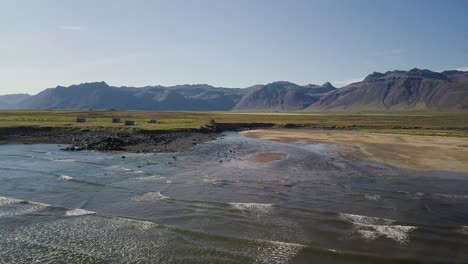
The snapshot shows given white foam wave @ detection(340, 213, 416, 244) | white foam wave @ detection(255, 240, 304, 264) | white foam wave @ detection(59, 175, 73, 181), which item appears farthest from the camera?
white foam wave @ detection(59, 175, 73, 181)

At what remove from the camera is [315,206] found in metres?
27.7

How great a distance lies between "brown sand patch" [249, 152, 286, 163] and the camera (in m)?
51.6

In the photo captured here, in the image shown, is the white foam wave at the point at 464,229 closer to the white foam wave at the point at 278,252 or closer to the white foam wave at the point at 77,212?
the white foam wave at the point at 278,252

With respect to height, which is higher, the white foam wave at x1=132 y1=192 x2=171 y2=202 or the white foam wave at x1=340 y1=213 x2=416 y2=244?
the white foam wave at x1=340 y1=213 x2=416 y2=244

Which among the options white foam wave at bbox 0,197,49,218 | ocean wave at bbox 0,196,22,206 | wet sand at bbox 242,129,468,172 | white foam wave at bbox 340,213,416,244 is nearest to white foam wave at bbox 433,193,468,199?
white foam wave at bbox 340,213,416,244

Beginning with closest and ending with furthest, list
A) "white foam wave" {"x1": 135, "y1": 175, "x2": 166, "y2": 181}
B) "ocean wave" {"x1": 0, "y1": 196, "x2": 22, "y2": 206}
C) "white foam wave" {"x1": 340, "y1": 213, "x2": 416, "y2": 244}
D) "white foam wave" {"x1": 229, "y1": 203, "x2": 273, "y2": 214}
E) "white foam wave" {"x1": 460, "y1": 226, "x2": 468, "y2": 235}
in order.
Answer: "white foam wave" {"x1": 340, "y1": 213, "x2": 416, "y2": 244} < "white foam wave" {"x1": 460, "y1": 226, "x2": 468, "y2": 235} < "white foam wave" {"x1": 229, "y1": 203, "x2": 273, "y2": 214} < "ocean wave" {"x1": 0, "y1": 196, "x2": 22, "y2": 206} < "white foam wave" {"x1": 135, "y1": 175, "x2": 166, "y2": 181}

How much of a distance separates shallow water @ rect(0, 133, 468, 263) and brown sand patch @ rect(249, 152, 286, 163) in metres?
6.72

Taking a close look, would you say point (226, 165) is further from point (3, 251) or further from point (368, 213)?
point (3, 251)

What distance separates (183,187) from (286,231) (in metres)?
13.3

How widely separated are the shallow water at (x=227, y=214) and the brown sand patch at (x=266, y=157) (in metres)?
6.72

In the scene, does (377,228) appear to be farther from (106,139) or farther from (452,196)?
(106,139)

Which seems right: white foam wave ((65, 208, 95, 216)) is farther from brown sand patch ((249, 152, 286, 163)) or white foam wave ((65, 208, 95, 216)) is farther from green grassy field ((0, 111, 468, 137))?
green grassy field ((0, 111, 468, 137))

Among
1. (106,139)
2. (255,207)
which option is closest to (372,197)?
(255,207)

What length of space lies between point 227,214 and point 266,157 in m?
29.5
